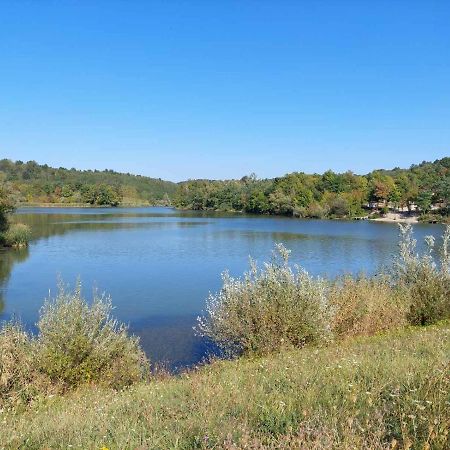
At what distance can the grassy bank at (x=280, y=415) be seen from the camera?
3793 millimetres

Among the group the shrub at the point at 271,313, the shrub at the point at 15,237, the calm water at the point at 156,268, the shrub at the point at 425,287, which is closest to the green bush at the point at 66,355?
the shrub at the point at 271,313

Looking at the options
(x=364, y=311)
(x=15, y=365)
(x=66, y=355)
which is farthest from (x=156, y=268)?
(x=15, y=365)

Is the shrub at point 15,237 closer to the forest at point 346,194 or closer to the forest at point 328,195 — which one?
the forest at point 328,195

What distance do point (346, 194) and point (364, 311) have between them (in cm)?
10454

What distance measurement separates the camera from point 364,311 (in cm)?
1383

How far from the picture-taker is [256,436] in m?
4.21

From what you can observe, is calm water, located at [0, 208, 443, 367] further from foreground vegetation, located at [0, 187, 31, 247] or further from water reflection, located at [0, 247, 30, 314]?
foreground vegetation, located at [0, 187, 31, 247]

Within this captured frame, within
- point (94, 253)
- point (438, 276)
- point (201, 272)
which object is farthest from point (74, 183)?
point (438, 276)

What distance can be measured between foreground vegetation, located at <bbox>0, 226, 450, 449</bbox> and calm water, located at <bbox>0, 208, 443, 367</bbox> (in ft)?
12.5

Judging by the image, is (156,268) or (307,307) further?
(156,268)

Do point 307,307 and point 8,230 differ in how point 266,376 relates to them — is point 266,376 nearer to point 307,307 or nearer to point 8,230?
point 307,307

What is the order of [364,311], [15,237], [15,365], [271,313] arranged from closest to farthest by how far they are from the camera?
[15,365], [271,313], [364,311], [15,237]

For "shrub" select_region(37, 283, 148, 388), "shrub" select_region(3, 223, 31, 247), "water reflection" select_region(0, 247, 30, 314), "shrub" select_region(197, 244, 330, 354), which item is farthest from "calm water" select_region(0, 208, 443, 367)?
"shrub" select_region(37, 283, 148, 388)

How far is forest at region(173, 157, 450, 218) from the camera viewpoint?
316 feet
